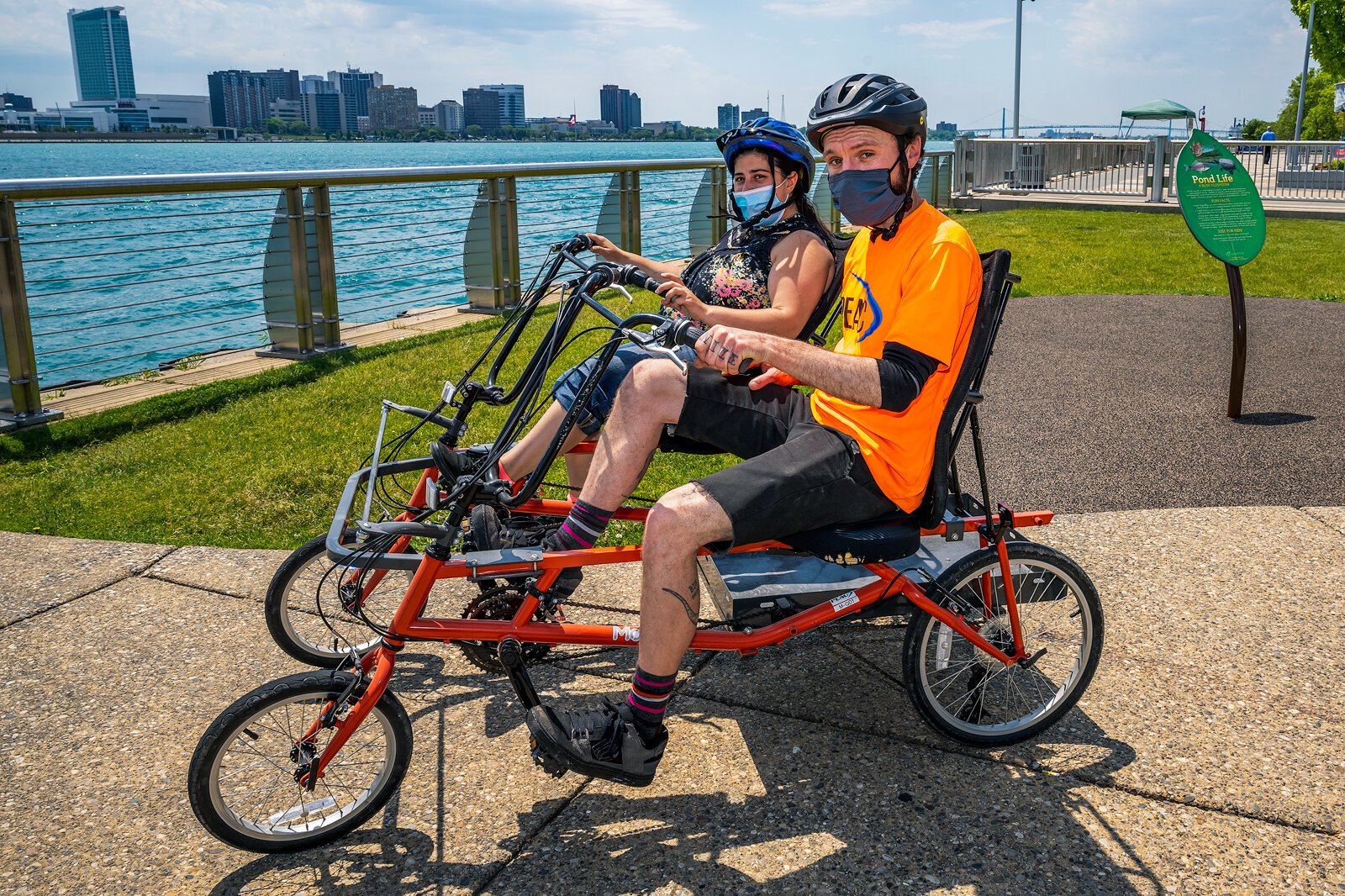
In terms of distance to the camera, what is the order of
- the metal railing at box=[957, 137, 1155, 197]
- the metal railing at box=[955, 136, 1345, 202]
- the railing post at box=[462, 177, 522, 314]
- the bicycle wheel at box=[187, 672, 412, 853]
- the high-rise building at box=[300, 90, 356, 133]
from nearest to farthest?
the bicycle wheel at box=[187, 672, 412, 853] → the railing post at box=[462, 177, 522, 314] → the metal railing at box=[955, 136, 1345, 202] → the metal railing at box=[957, 137, 1155, 197] → the high-rise building at box=[300, 90, 356, 133]

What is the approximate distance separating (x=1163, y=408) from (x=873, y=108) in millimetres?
4811

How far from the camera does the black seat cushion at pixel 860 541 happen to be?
3006 millimetres

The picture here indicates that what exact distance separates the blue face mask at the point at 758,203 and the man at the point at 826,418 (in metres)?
0.75

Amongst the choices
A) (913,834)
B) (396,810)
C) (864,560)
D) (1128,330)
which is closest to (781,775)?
(913,834)

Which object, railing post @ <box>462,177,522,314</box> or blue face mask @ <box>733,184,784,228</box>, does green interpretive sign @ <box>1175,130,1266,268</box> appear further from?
railing post @ <box>462,177,522,314</box>

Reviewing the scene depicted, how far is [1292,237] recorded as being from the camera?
53.7 ft

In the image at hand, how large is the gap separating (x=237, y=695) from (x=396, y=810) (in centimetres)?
90

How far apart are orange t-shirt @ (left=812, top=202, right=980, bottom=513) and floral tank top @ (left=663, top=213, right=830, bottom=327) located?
87 cm

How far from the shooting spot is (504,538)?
3.30 m

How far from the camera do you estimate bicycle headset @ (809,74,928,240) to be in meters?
3.07

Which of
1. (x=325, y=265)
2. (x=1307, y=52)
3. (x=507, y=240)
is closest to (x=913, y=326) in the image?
(x=325, y=265)

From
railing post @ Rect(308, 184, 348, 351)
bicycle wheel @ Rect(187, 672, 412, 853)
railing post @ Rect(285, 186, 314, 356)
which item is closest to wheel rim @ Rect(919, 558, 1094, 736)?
bicycle wheel @ Rect(187, 672, 412, 853)

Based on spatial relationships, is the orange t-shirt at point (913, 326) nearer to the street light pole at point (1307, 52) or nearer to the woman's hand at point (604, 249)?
the woman's hand at point (604, 249)

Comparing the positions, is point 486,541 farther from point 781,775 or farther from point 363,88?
point 363,88
